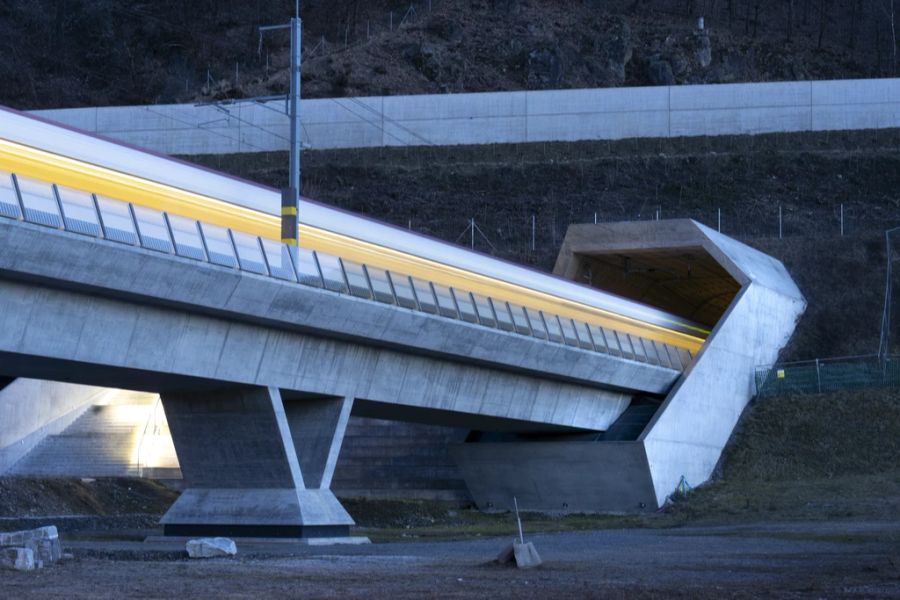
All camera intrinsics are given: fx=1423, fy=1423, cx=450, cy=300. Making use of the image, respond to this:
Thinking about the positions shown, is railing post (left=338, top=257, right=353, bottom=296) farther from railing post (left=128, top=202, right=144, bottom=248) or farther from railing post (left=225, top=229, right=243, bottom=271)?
railing post (left=128, top=202, right=144, bottom=248)

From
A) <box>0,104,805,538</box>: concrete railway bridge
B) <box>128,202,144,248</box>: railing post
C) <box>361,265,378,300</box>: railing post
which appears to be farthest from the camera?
<box>361,265,378,300</box>: railing post

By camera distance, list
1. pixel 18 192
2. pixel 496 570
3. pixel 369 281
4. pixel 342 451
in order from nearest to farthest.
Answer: pixel 496 570 < pixel 18 192 < pixel 369 281 < pixel 342 451

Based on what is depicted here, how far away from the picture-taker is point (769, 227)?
6556cm

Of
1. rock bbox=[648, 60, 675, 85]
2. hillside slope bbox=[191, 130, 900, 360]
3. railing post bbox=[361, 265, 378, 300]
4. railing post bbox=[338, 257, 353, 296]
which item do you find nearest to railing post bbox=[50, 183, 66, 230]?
railing post bbox=[338, 257, 353, 296]

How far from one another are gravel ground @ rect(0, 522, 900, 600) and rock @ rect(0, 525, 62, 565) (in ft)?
1.40

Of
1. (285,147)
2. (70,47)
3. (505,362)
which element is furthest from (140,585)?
(70,47)

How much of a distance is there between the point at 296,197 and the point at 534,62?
67.3m

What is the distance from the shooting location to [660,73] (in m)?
97.0

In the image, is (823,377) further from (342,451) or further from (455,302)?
(455,302)

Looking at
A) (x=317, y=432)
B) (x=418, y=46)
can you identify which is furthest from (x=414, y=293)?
(x=418, y=46)

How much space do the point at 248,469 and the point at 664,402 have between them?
17.2 m

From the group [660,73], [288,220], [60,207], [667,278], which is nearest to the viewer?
[60,207]

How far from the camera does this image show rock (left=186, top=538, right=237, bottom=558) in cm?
2580

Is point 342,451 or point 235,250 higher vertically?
point 235,250
